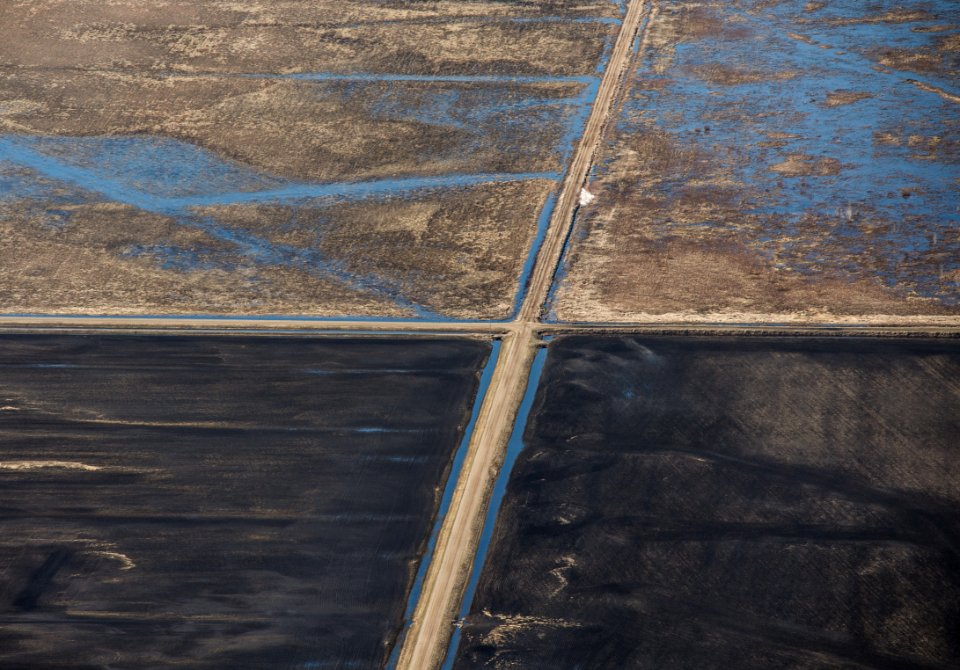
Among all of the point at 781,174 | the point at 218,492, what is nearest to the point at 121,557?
the point at 218,492

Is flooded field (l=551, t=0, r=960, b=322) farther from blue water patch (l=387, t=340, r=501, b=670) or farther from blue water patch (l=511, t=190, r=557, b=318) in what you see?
blue water patch (l=387, t=340, r=501, b=670)

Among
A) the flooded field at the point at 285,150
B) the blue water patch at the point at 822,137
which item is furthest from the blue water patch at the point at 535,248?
the blue water patch at the point at 822,137

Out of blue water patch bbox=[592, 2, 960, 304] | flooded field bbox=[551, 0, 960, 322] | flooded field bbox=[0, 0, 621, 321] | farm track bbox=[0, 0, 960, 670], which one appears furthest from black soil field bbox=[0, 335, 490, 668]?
blue water patch bbox=[592, 2, 960, 304]

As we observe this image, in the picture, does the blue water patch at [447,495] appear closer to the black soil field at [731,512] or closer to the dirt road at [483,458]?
the dirt road at [483,458]

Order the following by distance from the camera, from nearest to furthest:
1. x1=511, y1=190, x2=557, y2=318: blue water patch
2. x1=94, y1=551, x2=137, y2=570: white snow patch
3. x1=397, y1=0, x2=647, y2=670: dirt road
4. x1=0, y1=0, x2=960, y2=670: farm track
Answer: x1=397, y1=0, x2=647, y2=670: dirt road → x1=0, y1=0, x2=960, y2=670: farm track → x1=94, y1=551, x2=137, y2=570: white snow patch → x1=511, y1=190, x2=557, y2=318: blue water patch

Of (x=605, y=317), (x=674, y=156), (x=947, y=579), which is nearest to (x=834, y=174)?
(x=674, y=156)

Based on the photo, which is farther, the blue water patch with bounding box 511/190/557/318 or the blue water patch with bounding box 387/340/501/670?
the blue water patch with bounding box 511/190/557/318

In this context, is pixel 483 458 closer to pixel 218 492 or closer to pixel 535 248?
pixel 218 492
